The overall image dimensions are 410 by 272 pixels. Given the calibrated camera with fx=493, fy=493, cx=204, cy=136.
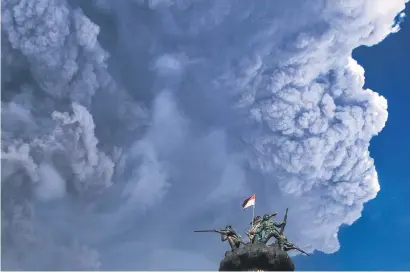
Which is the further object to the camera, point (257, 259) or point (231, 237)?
point (231, 237)

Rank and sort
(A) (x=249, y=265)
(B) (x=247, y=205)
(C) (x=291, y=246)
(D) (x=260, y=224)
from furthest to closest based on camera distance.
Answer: (B) (x=247, y=205), (D) (x=260, y=224), (C) (x=291, y=246), (A) (x=249, y=265)

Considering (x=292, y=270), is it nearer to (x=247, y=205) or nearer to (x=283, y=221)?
(x=283, y=221)

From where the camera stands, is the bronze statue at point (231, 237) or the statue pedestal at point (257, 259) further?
the bronze statue at point (231, 237)

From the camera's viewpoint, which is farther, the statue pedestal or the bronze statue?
the bronze statue

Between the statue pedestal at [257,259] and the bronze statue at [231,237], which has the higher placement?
the bronze statue at [231,237]

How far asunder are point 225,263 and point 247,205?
10.1 meters

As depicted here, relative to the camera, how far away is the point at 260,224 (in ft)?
106

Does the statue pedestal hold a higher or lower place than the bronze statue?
lower

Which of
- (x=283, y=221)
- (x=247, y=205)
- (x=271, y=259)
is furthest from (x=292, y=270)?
(x=247, y=205)

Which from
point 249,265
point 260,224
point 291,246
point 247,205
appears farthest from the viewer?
point 247,205

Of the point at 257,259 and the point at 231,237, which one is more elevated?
the point at 231,237

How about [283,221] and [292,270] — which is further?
[283,221]

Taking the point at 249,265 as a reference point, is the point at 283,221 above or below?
above

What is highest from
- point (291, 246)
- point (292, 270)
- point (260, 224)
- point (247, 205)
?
point (247, 205)
